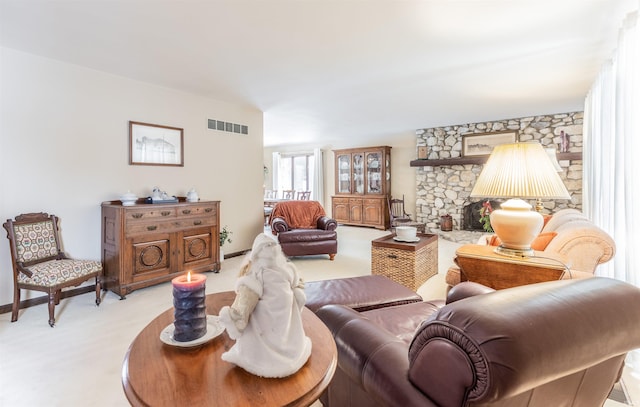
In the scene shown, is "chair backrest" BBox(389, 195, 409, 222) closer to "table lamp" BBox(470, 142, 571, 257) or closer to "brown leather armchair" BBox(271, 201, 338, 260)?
"brown leather armchair" BBox(271, 201, 338, 260)

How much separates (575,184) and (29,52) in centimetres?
767

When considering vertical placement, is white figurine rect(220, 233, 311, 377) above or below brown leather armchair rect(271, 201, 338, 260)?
above

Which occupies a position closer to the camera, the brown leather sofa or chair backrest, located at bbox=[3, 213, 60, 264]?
the brown leather sofa

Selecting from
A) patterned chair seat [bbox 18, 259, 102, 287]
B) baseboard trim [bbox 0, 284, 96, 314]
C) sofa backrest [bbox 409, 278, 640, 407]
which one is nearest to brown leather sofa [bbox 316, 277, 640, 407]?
sofa backrest [bbox 409, 278, 640, 407]

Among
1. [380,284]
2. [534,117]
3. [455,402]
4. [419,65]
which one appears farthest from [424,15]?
[534,117]

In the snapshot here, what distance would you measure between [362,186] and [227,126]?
400 centimetres

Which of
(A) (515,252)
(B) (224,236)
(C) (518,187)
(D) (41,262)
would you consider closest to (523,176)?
(C) (518,187)

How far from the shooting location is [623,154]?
82.6 inches

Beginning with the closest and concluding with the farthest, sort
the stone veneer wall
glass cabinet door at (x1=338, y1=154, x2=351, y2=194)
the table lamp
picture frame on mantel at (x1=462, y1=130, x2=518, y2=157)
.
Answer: the table lamp → the stone veneer wall → picture frame on mantel at (x1=462, y1=130, x2=518, y2=157) → glass cabinet door at (x1=338, y1=154, x2=351, y2=194)

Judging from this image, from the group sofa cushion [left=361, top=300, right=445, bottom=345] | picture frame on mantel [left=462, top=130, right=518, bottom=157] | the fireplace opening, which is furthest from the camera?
the fireplace opening

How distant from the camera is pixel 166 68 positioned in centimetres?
313

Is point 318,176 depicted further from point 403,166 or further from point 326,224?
point 326,224

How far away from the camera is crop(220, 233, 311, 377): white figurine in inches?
30.5

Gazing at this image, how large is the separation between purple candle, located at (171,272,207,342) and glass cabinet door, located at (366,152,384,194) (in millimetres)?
6556
